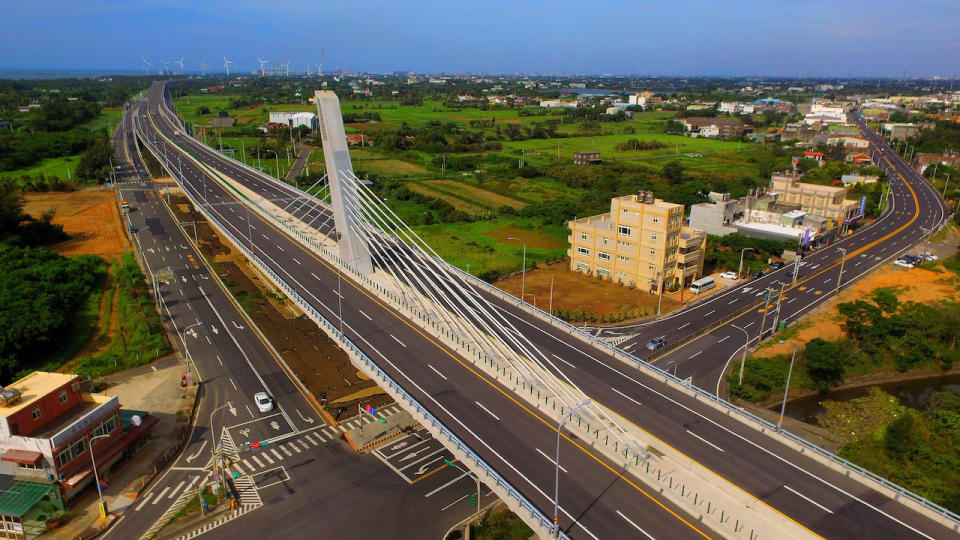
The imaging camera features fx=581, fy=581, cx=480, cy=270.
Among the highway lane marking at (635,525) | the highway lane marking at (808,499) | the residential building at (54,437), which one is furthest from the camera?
the residential building at (54,437)

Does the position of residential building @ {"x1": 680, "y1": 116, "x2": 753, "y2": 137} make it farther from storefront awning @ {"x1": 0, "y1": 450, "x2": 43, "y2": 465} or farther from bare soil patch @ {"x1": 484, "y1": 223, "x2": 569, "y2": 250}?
storefront awning @ {"x1": 0, "y1": 450, "x2": 43, "y2": 465}

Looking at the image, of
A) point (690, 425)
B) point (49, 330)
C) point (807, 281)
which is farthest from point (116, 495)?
point (807, 281)

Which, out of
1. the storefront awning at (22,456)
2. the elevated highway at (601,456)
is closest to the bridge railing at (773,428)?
the elevated highway at (601,456)

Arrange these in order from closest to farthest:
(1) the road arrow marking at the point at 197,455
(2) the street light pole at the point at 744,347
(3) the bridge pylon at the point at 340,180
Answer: (1) the road arrow marking at the point at 197,455 → (2) the street light pole at the point at 744,347 → (3) the bridge pylon at the point at 340,180

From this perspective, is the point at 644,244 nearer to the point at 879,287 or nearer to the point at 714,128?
the point at 879,287

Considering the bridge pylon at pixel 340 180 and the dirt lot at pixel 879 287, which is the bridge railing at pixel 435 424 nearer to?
the bridge pylon at pixel 340 180

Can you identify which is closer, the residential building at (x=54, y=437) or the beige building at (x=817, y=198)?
the residential building at (x=54, y=437)
